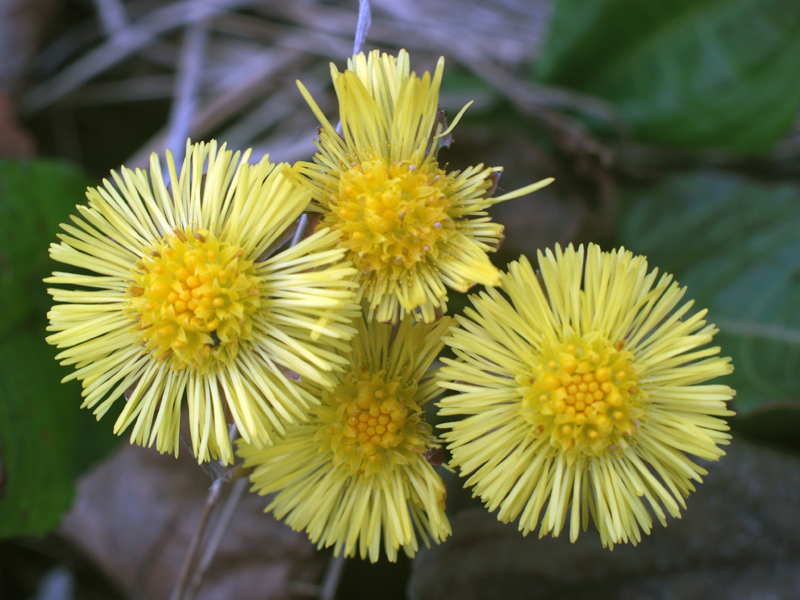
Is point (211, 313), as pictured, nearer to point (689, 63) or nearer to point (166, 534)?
point (166, 534)

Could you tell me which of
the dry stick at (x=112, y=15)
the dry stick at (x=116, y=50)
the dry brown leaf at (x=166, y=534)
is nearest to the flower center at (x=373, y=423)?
the dry brown leaf at (x=166, y=534)

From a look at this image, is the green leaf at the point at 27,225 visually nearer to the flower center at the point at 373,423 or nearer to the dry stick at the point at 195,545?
the dry stick at the point at 195,545

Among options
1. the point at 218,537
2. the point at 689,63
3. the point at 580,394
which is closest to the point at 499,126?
the point at 689,63

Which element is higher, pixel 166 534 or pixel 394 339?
pixel 394 339

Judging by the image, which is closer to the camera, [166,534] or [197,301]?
[197,301]

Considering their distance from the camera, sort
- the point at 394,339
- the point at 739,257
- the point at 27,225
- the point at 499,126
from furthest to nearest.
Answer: the point at 499,126, the point at 739,257, the point at 27,225, the point at 394,339

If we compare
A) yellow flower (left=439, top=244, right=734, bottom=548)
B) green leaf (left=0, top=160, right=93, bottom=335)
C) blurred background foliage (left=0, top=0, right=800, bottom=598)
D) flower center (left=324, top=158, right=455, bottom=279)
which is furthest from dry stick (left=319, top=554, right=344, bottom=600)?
green leaf (left=0, top=160, right=93, bottom=335)
